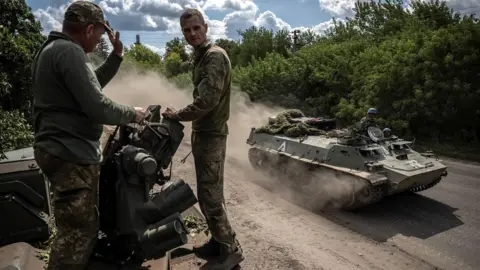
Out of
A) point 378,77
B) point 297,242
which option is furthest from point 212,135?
point 378,77

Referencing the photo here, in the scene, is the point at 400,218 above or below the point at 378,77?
below

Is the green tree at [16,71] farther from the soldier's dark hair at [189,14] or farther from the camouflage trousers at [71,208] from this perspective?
the soldier's dark hair at [189,14]

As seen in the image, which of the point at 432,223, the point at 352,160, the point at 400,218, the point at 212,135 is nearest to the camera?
the point at 212,135

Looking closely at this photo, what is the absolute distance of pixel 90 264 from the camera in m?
2.88

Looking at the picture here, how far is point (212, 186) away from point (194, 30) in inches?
52.5

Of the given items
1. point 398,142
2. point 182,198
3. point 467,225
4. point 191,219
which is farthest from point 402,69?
point 182,198

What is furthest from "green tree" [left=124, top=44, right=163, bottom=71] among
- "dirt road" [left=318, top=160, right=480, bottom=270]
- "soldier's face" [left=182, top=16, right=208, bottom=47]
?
"soldier's face" [left=182, top=16, right=208, bottom=47]

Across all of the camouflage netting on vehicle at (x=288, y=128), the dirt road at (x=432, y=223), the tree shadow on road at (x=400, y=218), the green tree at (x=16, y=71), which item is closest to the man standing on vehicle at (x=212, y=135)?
the green tree at (x=16, y=71)

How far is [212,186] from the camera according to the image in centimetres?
355

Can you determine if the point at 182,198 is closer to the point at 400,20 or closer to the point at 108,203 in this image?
→ the point at 108,203

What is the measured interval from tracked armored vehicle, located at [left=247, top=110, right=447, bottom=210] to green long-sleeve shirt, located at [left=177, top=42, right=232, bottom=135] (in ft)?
12.6

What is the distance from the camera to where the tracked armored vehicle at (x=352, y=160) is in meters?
6.91

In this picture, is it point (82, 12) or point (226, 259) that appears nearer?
point (82, 12)

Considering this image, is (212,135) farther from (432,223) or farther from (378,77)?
(378,77)
